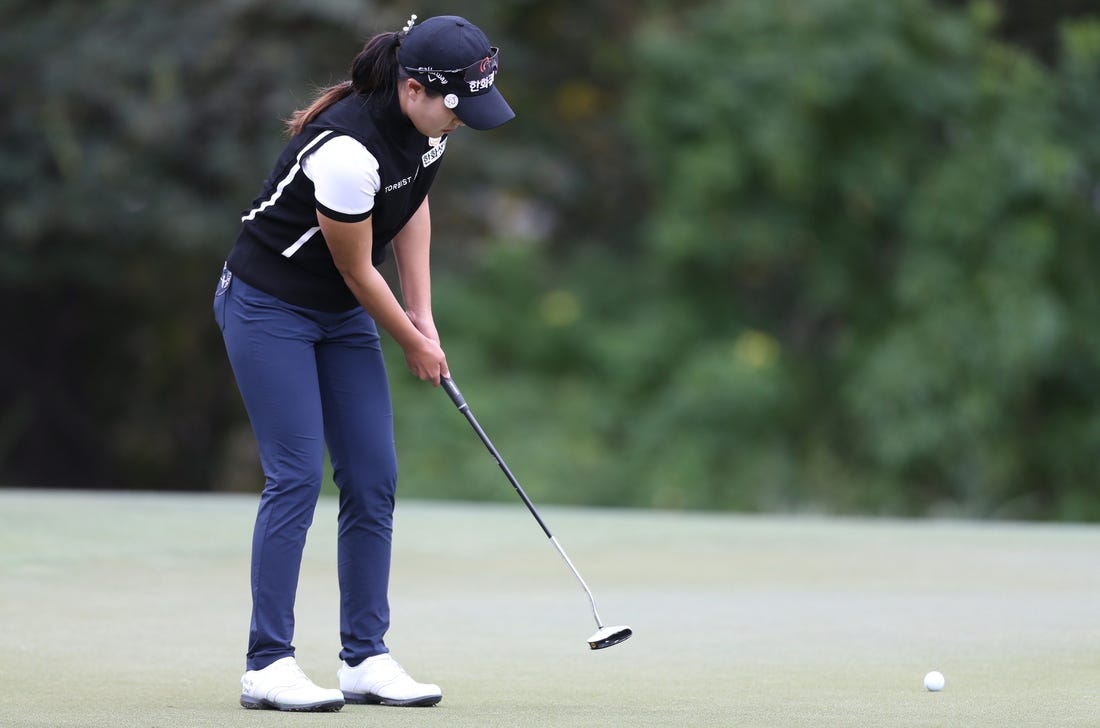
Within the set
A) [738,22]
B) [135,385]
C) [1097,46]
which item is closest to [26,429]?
[135,385]

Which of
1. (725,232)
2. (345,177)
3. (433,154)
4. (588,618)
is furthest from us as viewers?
(725,232)

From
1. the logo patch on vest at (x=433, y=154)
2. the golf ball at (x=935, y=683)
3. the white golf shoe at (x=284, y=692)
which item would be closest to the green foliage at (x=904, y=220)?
the golf ball at (x=935, y=683)

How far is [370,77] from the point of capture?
388cm

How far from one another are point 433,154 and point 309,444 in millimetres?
730

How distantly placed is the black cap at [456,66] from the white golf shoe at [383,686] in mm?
1277

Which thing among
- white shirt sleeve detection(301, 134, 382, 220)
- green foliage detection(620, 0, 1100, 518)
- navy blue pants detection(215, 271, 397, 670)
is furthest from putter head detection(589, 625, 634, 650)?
green foliage detection(620, 0, 1100, 518)

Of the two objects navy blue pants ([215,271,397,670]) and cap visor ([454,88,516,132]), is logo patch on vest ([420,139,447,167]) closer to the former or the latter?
Result: cap visor ([454,88,516,132])

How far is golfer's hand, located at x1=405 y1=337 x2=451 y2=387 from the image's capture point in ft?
13.3

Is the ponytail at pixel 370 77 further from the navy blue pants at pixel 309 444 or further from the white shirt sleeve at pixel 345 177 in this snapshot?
the navy blue pants at pixel 309 444

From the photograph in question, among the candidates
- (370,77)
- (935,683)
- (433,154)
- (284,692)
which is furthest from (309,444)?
(935,683)

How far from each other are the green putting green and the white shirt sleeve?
1.10 m

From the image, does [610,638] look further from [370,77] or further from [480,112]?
[370,77]

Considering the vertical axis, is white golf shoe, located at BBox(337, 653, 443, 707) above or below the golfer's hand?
below

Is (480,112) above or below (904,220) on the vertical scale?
below
